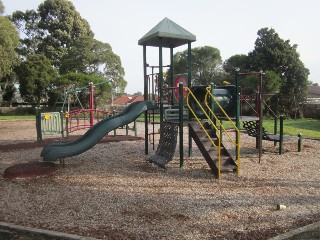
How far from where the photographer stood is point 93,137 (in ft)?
26.3

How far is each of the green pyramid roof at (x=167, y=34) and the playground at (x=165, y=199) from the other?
10.8 ft

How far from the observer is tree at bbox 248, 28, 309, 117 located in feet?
110

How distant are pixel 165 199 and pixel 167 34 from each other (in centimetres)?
447

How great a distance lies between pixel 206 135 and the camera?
7551 millimetres

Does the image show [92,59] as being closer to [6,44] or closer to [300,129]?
[6,44]

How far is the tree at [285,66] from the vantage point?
110ft

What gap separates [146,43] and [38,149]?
17.8 feet

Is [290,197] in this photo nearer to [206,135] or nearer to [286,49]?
[206,135]

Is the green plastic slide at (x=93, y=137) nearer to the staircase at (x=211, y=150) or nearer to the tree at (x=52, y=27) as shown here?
the staircase at (x=211, y=150)

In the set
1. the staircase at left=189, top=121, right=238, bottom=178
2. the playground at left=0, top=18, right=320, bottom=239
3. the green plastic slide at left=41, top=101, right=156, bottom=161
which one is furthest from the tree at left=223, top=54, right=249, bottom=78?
the staircase at left=189, top=121, right=238, bottom=178

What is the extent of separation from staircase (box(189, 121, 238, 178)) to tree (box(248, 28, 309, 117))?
2798 centimetres

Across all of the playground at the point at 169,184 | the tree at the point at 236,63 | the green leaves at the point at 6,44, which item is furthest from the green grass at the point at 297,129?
the green leaves at the point at 6,44

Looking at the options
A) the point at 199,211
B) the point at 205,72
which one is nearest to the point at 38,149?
the point at 199,211

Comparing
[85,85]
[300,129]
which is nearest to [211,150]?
[300,129]
